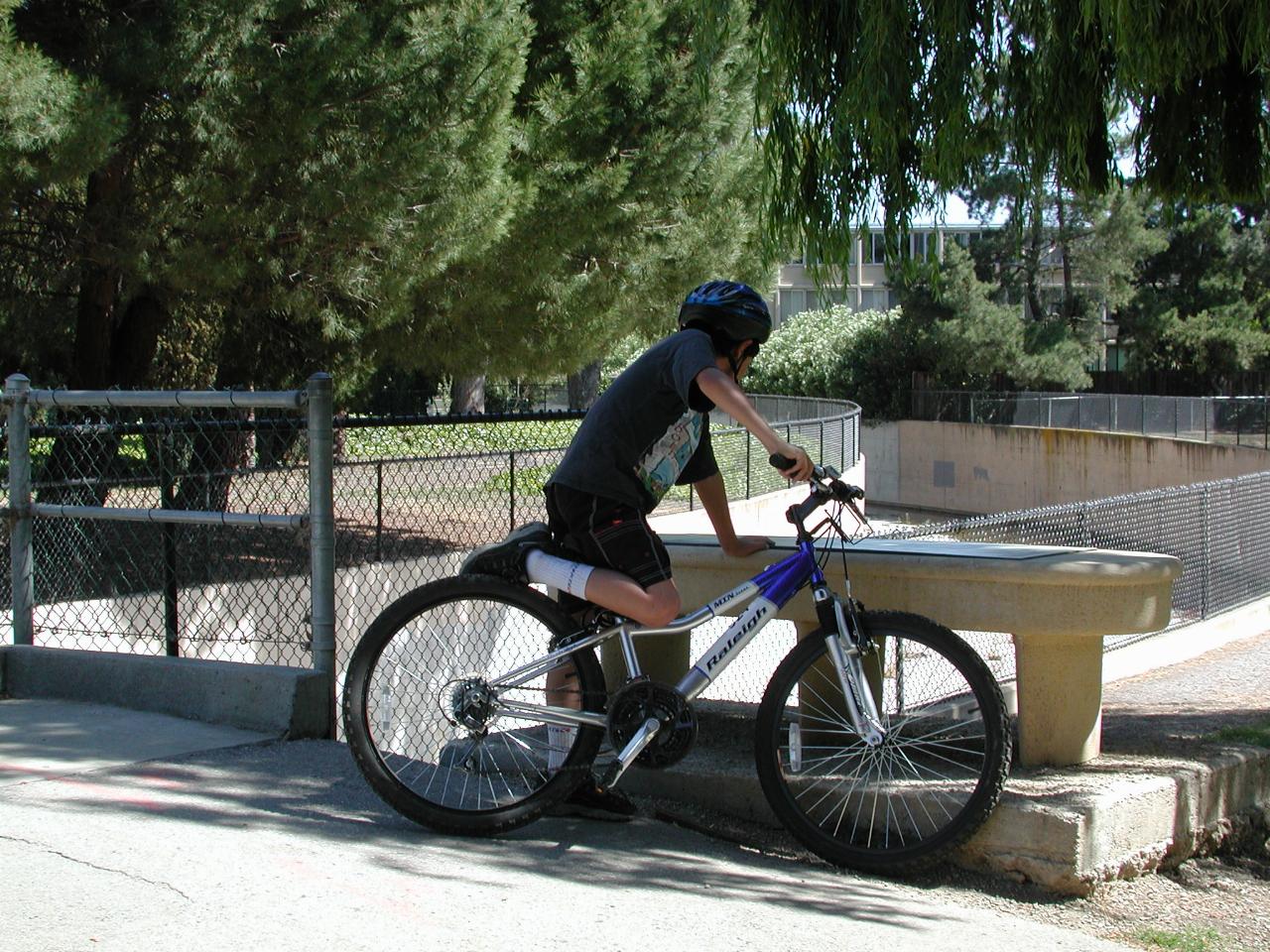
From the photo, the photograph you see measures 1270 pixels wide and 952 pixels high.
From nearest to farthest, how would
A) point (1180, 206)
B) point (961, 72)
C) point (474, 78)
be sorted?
1. point (961, 72)
2. point (1180, 206)
3. point (474, 78)

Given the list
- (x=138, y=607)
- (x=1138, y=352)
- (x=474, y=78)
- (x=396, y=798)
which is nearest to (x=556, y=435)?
(x=474, y=78)

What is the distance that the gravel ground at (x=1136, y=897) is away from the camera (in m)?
4.46

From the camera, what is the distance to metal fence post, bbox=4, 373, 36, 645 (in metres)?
6.32

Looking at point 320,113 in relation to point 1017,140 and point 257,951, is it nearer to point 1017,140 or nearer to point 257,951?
point 1017,140

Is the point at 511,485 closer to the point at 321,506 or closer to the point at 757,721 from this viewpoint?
the point at 321,506

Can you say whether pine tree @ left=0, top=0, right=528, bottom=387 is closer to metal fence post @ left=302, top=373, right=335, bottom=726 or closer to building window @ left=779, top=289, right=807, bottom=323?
metal fence post @ left=302, top=373, right=335, bottom=726

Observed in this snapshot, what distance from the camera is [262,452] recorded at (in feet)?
36.5

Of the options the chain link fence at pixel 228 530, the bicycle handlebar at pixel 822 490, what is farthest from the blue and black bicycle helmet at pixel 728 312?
the chain link fence at pixel 228 530

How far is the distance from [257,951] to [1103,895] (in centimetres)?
276

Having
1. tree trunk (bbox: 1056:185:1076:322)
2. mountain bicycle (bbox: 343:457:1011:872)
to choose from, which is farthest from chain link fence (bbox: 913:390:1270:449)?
mountain bicycle (bbox: 343:457:1011:872)

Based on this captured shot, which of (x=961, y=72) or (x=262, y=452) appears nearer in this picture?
(x=961, y=72)

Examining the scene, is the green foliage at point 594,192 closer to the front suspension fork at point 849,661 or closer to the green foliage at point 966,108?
the green foliage at point 966,108

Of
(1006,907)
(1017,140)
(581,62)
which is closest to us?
(1006,907)

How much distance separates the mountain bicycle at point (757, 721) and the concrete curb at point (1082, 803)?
214 millimetres
